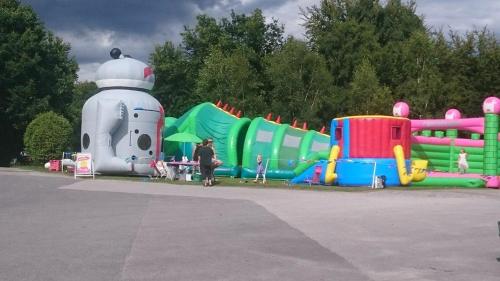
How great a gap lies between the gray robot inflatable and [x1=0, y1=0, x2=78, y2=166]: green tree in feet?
44.6

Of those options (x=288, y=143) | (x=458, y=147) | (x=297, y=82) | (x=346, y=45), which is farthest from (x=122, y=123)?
(x=346, y=45)

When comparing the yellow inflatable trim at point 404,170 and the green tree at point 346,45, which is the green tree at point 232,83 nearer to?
the green tree at point 346,45

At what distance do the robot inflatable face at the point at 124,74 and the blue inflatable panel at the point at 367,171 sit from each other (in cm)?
1145

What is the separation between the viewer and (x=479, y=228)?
35.4ft

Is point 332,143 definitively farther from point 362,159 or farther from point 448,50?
point 448,50

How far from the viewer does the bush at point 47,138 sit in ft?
115

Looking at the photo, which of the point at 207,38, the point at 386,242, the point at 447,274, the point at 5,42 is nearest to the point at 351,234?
the point at 386,242

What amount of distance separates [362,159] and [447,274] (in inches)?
610

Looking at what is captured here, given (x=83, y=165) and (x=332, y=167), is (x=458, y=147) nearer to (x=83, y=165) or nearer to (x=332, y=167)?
(x=332, y=167)

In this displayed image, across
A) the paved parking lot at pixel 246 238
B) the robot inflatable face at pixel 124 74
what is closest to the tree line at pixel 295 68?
the robot inflatable face at pixel 124 74

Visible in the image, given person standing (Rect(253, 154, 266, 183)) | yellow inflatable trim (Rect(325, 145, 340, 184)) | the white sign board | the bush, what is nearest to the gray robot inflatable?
the white sign board

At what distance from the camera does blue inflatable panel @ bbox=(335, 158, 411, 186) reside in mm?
21953

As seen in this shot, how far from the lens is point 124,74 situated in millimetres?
28469

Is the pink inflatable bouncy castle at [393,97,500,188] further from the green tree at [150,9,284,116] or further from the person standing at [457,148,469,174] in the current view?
the green tree at [150,9,284,116]
